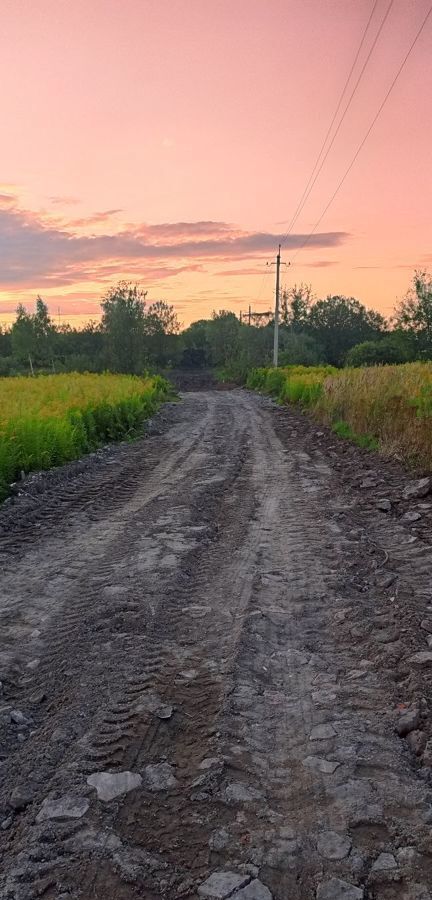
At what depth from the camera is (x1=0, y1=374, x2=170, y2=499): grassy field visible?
31.7 feet

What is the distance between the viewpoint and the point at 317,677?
3676mm

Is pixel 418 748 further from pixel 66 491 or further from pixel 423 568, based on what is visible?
pixel 66 491

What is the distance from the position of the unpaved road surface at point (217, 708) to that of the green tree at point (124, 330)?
47.1 meters

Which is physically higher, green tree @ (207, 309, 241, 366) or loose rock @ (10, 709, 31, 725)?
green tree @ (207, 309, 241, 366)

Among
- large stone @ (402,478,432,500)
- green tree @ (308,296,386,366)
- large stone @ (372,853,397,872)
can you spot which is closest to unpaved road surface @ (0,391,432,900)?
large stone @ (372,853,397,872)

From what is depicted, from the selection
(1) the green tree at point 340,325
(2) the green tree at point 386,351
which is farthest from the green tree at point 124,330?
(1) the green tree at point 340,325

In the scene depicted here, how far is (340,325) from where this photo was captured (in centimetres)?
9256

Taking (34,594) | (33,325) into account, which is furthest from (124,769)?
(33,325)

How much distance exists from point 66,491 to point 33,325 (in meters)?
56.1

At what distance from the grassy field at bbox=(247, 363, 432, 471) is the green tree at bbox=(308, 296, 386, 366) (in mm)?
Answer: 72822

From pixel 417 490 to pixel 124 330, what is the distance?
4707cm

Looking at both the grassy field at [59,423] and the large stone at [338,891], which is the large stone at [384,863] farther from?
the grassy field at [59,423]

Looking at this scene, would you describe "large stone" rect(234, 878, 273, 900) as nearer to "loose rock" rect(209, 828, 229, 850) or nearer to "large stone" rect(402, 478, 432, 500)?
"loose rock" rect(209, 828, 229, 850)

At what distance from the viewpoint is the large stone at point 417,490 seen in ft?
26.5
